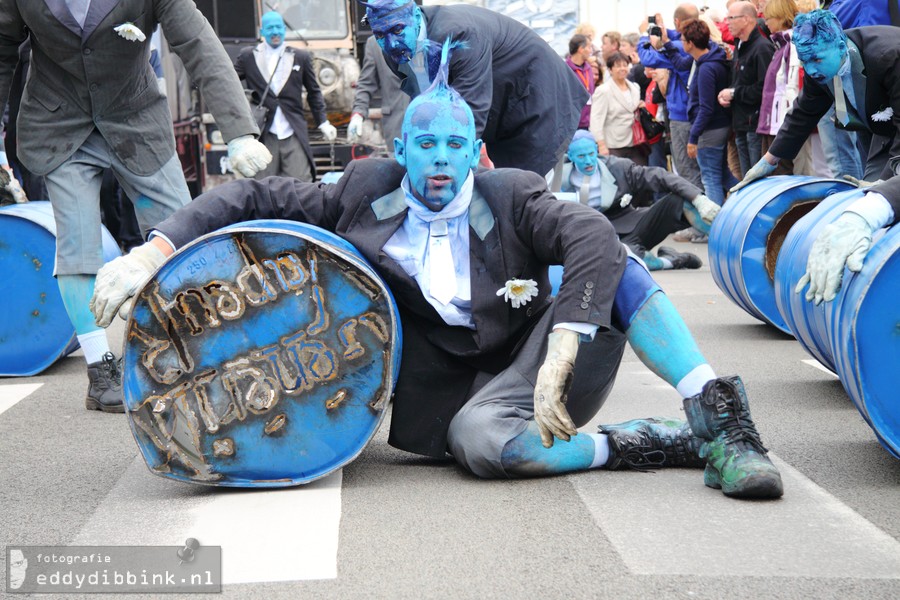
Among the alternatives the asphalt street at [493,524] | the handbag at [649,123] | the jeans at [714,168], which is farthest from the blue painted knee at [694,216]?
the handbag at [649,123]

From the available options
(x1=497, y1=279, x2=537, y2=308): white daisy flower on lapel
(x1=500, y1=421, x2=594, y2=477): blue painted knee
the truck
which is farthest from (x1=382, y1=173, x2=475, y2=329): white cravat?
the truck

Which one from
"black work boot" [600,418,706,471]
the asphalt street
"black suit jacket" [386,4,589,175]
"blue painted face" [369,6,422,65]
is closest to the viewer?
the asphalt street

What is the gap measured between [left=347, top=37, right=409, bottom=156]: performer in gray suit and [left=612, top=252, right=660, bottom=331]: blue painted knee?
17.6 ft

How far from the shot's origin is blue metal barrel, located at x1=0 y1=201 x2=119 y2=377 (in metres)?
6.27

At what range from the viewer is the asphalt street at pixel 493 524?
9.39 feet

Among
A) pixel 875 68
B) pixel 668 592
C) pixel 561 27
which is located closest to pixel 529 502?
pixel 668 592

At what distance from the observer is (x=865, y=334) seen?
378 centimetres

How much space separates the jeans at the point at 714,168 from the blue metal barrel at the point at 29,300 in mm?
6403

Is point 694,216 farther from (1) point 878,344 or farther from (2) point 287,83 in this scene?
(1) point 878,344

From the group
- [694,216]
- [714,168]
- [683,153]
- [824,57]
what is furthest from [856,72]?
[683,153]

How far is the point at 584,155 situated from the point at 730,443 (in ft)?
17.9

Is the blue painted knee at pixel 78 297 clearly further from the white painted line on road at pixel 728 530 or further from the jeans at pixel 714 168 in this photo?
the jeans at pixel 714 168

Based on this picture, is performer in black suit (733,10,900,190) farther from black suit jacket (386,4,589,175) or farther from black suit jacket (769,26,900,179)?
black suit jacket (386,4,589,175)

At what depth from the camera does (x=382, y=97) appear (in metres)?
10.1
